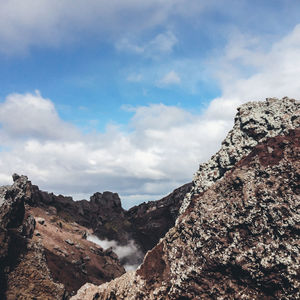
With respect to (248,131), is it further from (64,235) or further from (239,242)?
(64,235)

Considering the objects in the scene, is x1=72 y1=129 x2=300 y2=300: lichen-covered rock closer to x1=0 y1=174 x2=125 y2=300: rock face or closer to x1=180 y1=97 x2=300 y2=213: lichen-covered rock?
x1=180 y1=97 x2=300 y2=213: lichen-covered rock

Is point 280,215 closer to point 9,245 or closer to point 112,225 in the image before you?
point 9,245

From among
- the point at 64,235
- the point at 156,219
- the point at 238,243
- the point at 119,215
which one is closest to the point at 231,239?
the point at 238,243

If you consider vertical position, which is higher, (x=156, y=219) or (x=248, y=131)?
(x=248, y=131)

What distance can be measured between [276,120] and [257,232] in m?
12.5

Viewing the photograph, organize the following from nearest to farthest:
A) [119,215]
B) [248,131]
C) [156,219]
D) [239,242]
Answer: [239,242] < [248,131] < [156,219] < [119,215]

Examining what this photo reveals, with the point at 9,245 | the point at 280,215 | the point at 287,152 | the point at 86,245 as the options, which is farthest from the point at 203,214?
the point at 86,245

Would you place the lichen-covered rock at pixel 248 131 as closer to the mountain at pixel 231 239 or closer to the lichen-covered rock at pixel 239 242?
the mountain at pixel 231 239

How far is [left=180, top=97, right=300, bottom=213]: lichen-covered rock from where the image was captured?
2264 cm

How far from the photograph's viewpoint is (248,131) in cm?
2430

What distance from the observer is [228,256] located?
1541 cm

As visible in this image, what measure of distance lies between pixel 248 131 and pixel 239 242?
40.6 ft

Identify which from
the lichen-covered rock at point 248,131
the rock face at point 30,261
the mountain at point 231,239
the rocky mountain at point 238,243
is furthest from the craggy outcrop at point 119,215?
the rocky mountain at point 238,243

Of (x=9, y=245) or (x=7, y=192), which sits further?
(x=7, y=192)
